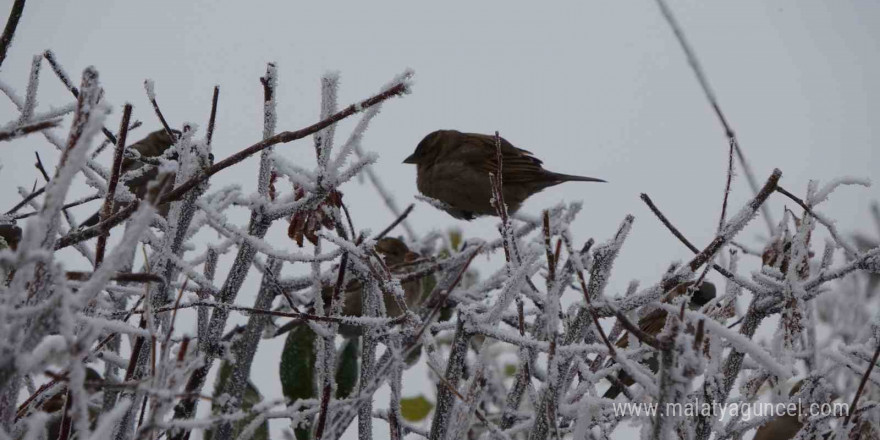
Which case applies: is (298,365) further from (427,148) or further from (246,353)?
(427,148)

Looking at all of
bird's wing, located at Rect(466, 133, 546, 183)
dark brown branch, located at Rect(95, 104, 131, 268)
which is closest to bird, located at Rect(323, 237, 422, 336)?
bird's wing, located at Rect(466, 133, 546, 183)

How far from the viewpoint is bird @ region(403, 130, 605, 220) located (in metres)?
5.16

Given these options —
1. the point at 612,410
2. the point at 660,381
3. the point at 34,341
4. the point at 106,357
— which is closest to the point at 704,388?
the point at 660,381

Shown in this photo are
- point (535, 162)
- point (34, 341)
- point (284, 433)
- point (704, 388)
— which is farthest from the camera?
point (535, 162)

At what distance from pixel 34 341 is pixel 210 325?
2.94 ft

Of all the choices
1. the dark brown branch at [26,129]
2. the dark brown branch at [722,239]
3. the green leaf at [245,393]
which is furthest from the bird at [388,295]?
the dark brown branch at [26,129]

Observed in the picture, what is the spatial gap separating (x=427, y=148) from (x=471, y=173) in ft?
1.77

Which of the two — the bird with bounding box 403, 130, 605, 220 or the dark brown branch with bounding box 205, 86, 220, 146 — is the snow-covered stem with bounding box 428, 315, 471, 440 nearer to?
the dark brown branch with bounding box 205, 86, 220, 146

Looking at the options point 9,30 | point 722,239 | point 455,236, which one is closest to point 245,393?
point 9,30

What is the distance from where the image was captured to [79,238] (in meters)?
1.25

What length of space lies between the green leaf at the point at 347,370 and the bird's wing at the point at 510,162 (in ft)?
7.95

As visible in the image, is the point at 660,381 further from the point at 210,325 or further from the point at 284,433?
the point at 284,433

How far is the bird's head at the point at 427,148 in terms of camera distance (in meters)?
5.54

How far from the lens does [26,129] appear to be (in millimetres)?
1072
